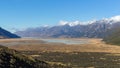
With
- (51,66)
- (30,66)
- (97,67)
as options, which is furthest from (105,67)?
(30,66)

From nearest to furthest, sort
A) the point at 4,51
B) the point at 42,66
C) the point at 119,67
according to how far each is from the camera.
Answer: the point at 4,51 → the point at 42,66 → the point at 119,67

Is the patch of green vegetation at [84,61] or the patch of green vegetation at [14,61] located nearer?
the patch of green vegetation at [14,61]

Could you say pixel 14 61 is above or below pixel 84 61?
above

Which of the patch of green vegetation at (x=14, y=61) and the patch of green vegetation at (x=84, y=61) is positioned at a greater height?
the patch of green vegetation at (x=14, y=61)

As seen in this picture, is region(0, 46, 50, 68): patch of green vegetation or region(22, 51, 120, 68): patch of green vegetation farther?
region(22, 51, 120, 68): patch of green vegetation

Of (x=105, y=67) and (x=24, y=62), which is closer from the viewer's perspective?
(x=24, y=62)

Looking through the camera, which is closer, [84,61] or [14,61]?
[14,61]

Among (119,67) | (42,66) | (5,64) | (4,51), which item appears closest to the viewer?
(5,64)

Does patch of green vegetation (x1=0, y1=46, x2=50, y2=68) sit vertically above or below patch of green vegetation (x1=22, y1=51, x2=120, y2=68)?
above

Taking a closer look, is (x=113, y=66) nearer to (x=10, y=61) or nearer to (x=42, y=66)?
(x=42, y=66)
